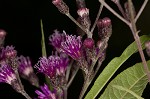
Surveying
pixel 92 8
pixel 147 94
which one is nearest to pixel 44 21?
pixel 92 8

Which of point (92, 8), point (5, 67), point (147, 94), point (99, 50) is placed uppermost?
point (5, 67)

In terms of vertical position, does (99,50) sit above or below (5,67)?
below

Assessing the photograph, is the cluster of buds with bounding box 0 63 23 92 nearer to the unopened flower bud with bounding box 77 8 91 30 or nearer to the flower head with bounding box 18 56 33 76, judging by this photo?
the flower head with bounding box 18 56 33 76

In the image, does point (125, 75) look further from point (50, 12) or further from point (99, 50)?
point (50, 12)

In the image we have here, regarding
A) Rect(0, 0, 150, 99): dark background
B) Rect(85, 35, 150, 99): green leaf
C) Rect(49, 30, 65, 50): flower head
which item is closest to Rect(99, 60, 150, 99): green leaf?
Rect(85, 35, 150, 99): green leaf

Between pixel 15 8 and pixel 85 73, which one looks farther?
pixel 15 8

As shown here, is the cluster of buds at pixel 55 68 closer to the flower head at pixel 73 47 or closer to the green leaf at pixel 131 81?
the flower head at pixel 73 47
